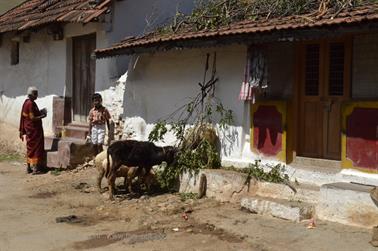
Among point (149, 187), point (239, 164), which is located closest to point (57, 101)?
point (149, 187)

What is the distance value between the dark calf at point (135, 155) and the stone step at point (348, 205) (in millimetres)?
2932

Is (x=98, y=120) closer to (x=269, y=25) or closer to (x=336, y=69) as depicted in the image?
(x=269, y=25)

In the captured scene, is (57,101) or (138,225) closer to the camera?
(138,225)

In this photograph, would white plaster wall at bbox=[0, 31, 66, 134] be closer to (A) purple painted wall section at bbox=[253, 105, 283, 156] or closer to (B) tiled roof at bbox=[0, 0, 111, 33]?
(B) tiled roof at bbox=[0, 0, 111, 33]

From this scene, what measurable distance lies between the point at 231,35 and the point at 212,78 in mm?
1517

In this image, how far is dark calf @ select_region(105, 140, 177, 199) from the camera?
9.05m

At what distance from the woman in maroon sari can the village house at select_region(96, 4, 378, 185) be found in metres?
3.21

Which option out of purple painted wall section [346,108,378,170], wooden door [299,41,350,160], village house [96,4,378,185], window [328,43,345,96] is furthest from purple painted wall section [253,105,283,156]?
purple painted wall section [346,108,378,170]

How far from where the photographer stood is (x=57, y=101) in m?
14.2

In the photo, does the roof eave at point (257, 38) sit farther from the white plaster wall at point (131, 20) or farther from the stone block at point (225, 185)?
the stone block at point (225, 185)

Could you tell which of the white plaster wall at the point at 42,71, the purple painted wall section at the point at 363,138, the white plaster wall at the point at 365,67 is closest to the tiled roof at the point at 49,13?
the white plaster wall at the point at 42,71

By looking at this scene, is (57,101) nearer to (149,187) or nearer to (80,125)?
(80,125)

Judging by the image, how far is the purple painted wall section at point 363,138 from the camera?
23.8 ft

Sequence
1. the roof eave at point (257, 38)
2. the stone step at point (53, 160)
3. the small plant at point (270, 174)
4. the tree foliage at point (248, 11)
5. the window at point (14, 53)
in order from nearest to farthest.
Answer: the roof eave at point (257, 38), the tree foliage at point (248, 11), the small plant at point (270, 174), the stone step at point (53, 160), the window at point (14, 53)
